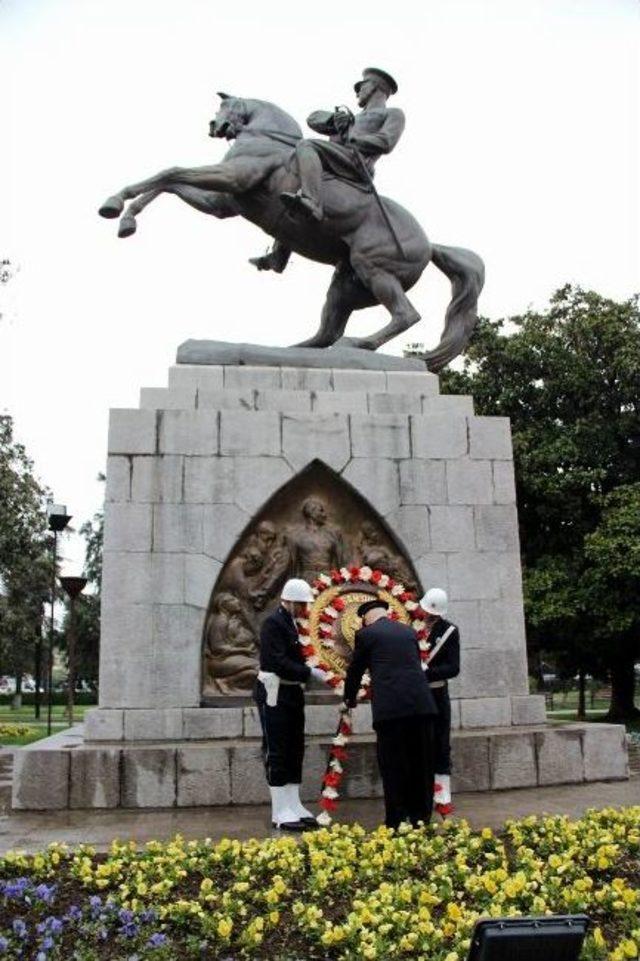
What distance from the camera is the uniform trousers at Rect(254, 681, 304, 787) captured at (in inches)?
280

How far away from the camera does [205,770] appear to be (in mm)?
8008

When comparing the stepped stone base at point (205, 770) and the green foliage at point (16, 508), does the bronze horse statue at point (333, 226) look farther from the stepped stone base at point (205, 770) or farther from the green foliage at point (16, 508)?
the green foliage at point (16, 508)

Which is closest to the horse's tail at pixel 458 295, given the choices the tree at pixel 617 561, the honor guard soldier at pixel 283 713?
the honor guard soldier at pixel 283 713

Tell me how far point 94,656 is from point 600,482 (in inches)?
1343

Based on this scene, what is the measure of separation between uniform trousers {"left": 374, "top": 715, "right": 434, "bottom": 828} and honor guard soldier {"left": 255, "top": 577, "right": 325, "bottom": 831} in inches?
32.6

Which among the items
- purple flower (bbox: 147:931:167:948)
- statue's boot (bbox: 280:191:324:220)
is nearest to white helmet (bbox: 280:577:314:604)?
purple flower (bbox: 147:931:167:948)

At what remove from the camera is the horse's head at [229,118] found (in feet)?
35.4

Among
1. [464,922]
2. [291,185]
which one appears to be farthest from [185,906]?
[291,185]

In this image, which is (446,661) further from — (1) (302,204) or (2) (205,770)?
(1) (302,204)

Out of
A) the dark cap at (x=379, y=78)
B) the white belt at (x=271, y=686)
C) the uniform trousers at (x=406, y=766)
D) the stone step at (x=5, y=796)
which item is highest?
the dark cap at (x=379, y=78)

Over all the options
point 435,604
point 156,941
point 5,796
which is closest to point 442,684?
point 435,604

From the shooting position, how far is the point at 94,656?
5072 centimetres

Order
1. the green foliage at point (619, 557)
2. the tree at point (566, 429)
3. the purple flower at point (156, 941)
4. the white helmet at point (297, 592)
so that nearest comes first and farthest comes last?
the purple flower at point (156, 941) < the white helmet at point (297, 592) < the green foliage at point (619, 557) < the tree at point (566, 429)

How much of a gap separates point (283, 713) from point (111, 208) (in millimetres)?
5659
